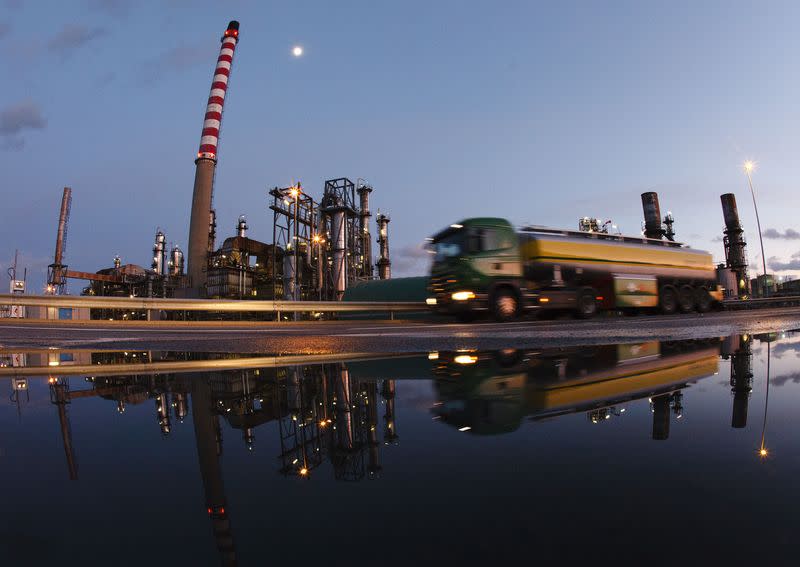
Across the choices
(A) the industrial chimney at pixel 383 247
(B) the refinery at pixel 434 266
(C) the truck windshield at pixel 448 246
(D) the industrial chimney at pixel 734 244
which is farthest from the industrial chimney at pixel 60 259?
(D) the industrial chimney at pixel 734 244

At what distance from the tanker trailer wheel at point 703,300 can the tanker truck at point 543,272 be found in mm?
1531

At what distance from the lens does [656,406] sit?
66.9 inches

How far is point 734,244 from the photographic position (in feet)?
175

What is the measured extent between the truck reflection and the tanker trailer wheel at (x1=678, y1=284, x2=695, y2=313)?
1830 centimetres

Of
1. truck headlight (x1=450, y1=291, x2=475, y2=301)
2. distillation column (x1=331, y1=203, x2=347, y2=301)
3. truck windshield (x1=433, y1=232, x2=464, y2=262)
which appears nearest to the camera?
truck headlight (x1=450, y1=291, x2=475, y2=301)

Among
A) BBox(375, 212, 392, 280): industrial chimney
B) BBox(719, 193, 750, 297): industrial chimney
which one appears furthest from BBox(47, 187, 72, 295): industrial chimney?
BBox(719, 193, 750, 297): industrial chimney

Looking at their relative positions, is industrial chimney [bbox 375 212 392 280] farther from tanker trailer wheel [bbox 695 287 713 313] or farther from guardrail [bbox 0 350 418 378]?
guardrail [bbox 0 350 418 378]

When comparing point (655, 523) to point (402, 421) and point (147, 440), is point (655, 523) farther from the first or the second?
point (147, 440)

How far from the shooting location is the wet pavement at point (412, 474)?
773mm

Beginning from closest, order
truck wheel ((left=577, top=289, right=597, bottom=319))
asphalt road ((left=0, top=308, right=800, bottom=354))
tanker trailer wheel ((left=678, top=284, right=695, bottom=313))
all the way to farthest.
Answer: asphalt road ((left=0, top=308, right=800, bottom=354)), truck wheel ((left=577, top=289, right=597, bottom=319)), tanker trailer wheel ((left=678, top=284, right=695, bottom=313))

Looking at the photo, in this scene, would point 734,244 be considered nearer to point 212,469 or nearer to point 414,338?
point 414,338

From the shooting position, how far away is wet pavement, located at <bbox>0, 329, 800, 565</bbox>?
77 centimetres

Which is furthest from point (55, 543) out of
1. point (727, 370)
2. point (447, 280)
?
point (447, 280)

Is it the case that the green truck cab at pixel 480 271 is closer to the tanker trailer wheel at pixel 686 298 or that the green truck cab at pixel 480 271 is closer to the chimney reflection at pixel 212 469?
the tanker trailer wheel at pixel 686 298
